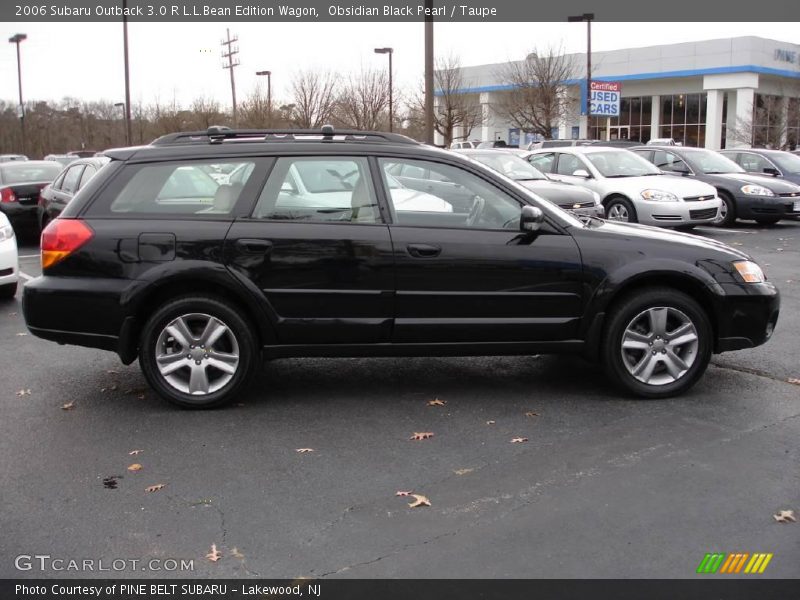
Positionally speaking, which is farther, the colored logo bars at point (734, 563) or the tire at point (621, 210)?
the tire at point (621, 210)

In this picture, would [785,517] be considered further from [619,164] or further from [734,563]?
[619,164]

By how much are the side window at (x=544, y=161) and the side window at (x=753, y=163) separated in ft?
19.2

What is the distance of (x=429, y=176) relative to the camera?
5406 millimetres

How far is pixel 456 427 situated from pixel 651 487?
1301mm

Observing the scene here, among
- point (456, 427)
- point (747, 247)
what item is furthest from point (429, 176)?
point (747, 247)

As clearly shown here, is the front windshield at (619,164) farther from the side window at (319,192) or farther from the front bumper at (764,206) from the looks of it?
the side window at (319,192)

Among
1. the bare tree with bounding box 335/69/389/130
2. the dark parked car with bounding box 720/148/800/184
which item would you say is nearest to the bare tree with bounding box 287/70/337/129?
the bare tree with bounding box 335/69/389/130

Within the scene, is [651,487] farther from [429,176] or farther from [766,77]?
[766,77]

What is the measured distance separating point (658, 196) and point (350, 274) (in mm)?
10661

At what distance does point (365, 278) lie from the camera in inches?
204

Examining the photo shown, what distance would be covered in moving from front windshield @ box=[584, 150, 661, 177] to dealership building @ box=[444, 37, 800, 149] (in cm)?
3021

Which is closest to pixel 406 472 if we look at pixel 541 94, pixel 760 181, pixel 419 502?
pixel 419 502

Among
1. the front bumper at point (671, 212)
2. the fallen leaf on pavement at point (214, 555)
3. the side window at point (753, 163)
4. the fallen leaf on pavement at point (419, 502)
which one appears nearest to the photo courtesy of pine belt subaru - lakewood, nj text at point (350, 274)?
the fallen leaf on pavement at point (419, 502)

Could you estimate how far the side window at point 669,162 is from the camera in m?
17.4
